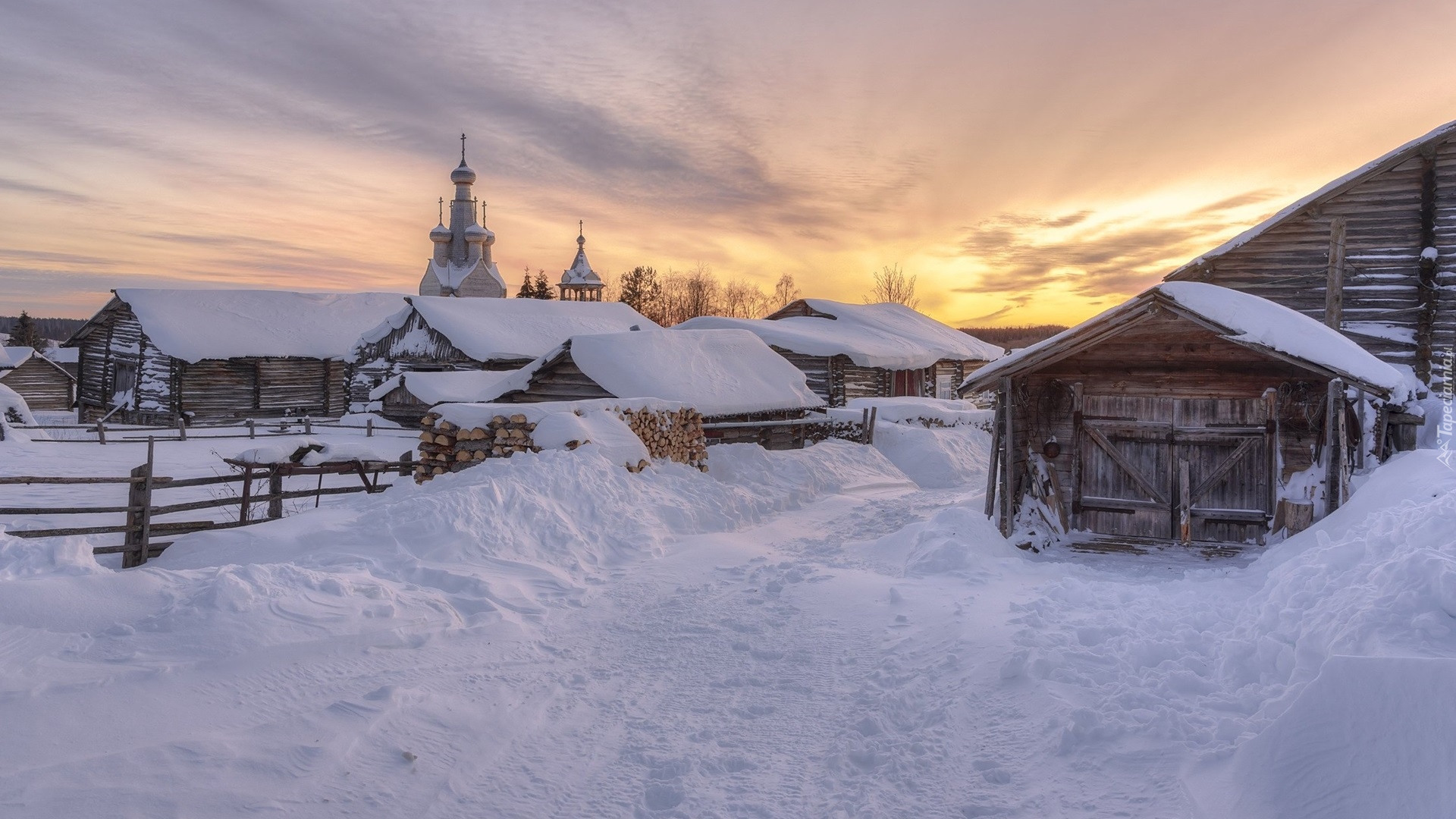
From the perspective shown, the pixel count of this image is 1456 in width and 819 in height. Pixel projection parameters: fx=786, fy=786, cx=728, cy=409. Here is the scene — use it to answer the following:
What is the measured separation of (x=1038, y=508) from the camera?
11.4 metres

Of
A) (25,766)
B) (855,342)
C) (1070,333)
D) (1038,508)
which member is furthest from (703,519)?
(855,342)

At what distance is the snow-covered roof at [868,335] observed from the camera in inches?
1222

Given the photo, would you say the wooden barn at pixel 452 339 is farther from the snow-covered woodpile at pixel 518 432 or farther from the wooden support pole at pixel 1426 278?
the wooden support pole at pixel 1426 278

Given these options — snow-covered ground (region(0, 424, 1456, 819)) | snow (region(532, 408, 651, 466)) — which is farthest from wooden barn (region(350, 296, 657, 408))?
snow-covered ground (region(0, 424, 1456, 819))

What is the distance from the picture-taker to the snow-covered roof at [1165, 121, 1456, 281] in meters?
14.0

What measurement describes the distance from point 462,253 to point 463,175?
6.35m

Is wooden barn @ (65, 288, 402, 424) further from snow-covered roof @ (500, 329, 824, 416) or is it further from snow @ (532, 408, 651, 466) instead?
snow @ (532, 408, 651, 466)

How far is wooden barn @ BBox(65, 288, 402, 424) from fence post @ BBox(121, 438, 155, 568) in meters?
28.3

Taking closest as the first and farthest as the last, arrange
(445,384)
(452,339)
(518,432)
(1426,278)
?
(518,432) → (1426,278) → (445,384) → (452,339)

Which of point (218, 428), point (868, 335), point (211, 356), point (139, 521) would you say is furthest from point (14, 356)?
point (139, 521)

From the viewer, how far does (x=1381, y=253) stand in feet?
47.8

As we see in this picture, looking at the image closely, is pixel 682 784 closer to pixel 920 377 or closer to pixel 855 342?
pixel 855 342

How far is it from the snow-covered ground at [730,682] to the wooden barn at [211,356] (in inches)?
1187

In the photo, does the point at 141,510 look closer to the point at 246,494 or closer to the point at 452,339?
the point at 246,494
